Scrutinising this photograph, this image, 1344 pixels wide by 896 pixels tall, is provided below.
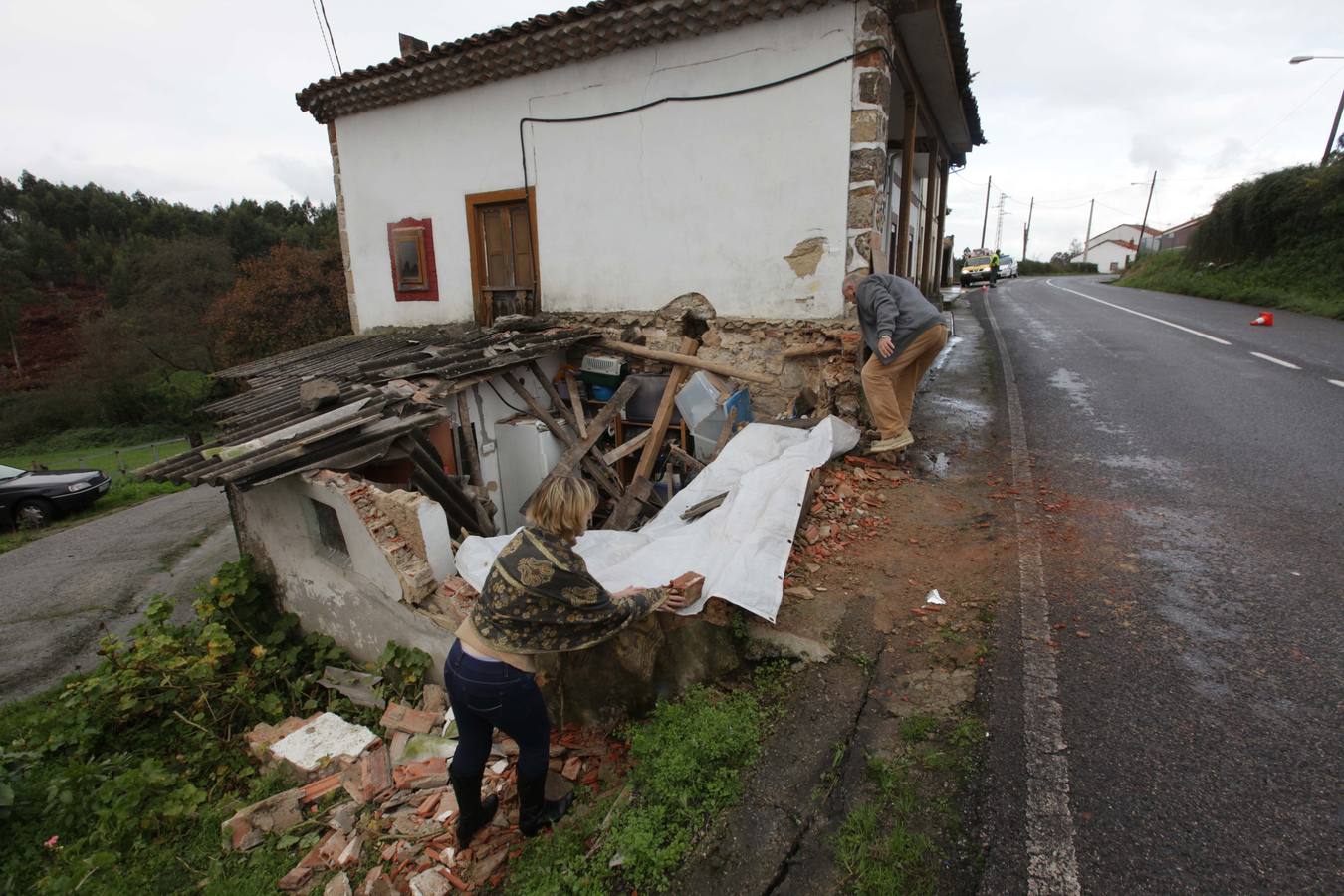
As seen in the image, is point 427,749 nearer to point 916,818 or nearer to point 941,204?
point 916,818

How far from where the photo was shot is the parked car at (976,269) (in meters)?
32.2

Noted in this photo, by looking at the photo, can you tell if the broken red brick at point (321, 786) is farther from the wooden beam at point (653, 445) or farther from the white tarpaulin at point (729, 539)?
the wooden beam at point (653, 445)

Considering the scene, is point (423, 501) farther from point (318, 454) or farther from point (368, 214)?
point (368, 214)

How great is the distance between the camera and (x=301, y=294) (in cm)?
2461

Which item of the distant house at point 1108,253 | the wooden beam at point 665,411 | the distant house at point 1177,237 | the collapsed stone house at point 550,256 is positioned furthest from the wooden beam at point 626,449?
the distant house at point 1108,253

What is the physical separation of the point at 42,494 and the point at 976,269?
3725cm

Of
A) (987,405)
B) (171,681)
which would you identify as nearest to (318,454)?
(171,681)

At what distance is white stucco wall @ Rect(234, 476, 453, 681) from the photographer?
4.88 m

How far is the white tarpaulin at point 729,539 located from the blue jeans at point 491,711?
3.29 ft

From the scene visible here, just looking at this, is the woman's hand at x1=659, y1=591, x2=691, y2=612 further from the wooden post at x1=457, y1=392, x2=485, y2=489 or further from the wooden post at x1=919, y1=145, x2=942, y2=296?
the wooden post at x1=919, y1=145, x2=942, y2=296

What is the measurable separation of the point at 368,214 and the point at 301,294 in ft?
56.7

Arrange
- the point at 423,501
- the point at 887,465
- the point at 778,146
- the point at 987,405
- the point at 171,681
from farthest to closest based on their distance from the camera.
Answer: the point at 987,405
the point at 778,146
the point at 887,465
the point at 171,681
the point at 423,501

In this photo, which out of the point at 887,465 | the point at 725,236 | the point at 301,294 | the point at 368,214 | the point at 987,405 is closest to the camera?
the point at 887,465

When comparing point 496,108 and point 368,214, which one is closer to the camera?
point 496,108
